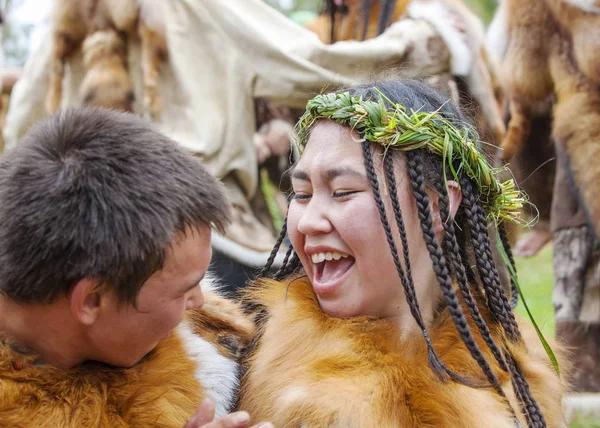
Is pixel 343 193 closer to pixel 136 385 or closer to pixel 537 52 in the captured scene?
pixel 136 385

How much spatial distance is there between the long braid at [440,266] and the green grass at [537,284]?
3.75m

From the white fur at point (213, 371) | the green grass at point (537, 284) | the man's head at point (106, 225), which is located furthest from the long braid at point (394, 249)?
the green grass at point (537, 284)

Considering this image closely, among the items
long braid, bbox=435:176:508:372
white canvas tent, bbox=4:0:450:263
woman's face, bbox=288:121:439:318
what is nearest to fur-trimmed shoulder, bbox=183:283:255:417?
woman's face, bbox=288:121:439:318

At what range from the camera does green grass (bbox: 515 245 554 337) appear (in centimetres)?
571

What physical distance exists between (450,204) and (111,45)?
9.08ft

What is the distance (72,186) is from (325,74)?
2.63m

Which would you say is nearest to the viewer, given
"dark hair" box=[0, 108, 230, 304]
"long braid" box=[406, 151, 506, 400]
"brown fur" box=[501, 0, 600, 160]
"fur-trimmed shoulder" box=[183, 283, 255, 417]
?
"dark hair" box=[0, 108, 230, 304]

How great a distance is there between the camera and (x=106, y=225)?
58.1 inches

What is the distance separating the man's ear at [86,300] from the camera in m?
1.51

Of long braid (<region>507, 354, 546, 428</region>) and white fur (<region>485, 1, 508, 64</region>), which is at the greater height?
long braid (<region>507, 354, 546, 428</region>)

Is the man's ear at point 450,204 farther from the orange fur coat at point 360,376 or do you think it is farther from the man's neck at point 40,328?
the man's neck at point 40,328

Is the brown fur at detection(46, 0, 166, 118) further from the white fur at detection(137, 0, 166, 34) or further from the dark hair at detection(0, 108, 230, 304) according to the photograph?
the dark hair at detection(0, 108, 230, 304)

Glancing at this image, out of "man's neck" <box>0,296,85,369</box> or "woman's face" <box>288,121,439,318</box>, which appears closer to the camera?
"man's neck" <box>0,296,85,369</box>

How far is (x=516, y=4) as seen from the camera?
4148 millimetres
